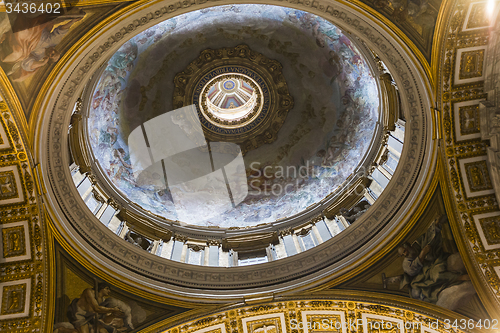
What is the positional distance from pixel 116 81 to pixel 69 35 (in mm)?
6563

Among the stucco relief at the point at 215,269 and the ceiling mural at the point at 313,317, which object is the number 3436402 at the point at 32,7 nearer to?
the stucco relief at the point at 215,269

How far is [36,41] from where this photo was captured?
9.92 m

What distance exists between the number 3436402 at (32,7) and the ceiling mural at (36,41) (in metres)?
0.09

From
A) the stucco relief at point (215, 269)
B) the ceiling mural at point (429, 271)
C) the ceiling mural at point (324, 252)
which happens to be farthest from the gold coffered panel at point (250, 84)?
the ceiling mural at point (429, 271)

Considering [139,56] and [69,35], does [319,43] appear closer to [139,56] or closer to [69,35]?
[139,56]

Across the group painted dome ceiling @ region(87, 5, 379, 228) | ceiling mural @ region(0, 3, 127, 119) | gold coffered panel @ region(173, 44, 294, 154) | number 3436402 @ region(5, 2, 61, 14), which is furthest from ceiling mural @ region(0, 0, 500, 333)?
gold coffered panel @ region(173, 44, 294, 154)

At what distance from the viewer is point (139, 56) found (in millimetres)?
17172

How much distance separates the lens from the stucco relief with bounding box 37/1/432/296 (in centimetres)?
1120

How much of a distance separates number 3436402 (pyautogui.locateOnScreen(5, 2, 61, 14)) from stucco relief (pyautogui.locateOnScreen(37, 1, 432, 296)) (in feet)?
4.00

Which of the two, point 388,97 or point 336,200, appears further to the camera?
point 336,200

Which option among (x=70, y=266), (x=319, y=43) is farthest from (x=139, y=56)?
(x=70, y=266)
